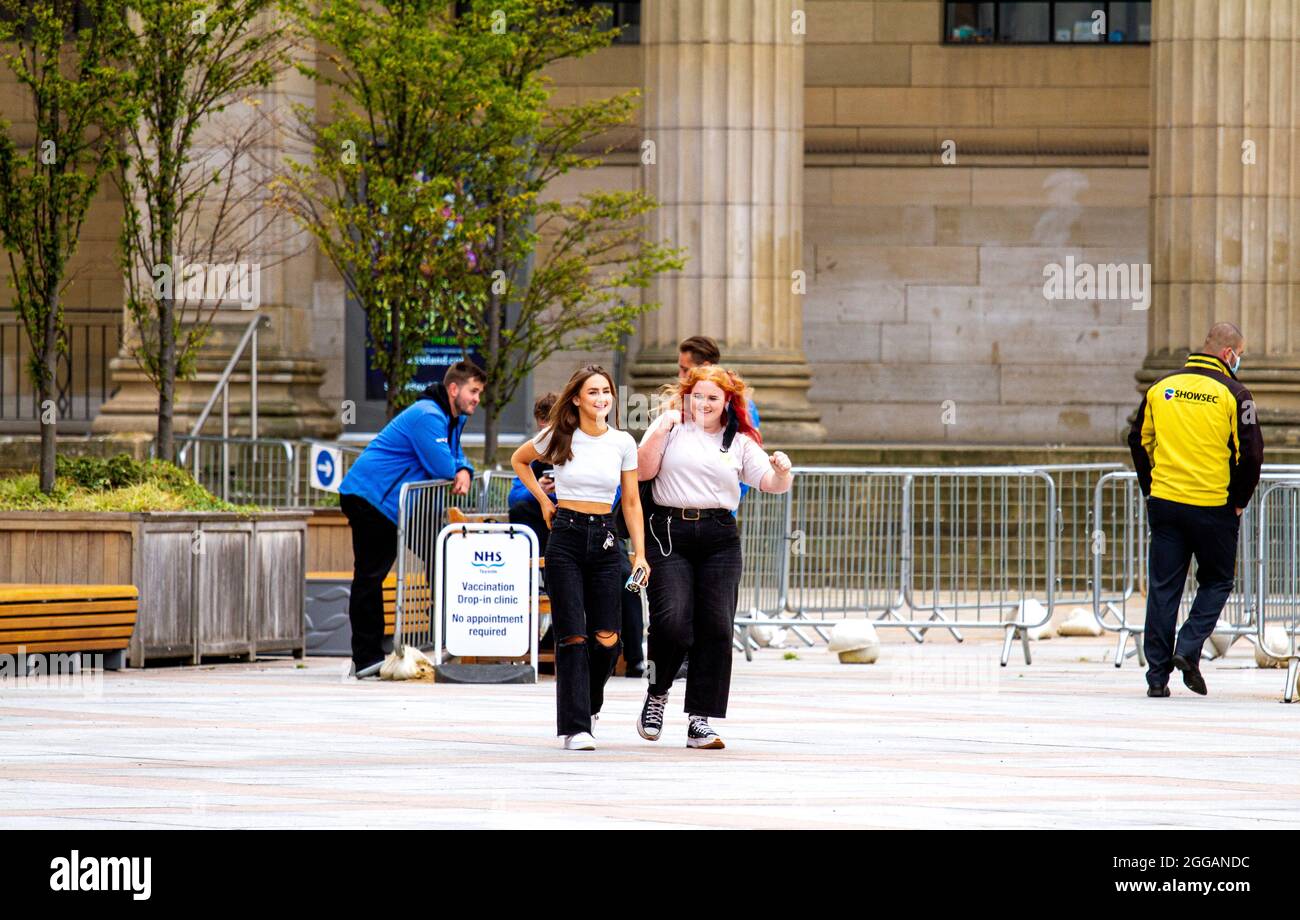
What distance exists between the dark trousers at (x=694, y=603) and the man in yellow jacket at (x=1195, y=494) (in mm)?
3661

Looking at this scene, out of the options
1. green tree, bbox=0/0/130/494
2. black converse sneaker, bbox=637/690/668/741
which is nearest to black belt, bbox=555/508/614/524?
black converse sneaker, bbox=637/690/668/741

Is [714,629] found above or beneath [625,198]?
beneath

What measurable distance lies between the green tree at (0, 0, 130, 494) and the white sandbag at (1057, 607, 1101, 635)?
26.1 feet

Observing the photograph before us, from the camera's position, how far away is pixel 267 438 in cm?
2303

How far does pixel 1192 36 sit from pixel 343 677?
12164 mm

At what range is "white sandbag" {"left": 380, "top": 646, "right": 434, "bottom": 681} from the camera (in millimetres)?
14094

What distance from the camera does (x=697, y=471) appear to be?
10531 mm

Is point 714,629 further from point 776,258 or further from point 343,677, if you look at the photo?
point 776,258

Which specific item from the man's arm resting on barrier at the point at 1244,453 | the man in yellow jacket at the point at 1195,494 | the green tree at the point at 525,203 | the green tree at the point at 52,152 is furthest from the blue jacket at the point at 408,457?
the green tree at the point at 525,203

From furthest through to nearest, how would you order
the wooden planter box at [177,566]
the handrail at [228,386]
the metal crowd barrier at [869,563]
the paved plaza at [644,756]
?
the handrail at [228,386] → the metal crowd barrier at [869,563] → the wooden planter box at [177,566] → the paved plaza at [644,756]

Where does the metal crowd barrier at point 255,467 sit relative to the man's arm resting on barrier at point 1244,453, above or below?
below

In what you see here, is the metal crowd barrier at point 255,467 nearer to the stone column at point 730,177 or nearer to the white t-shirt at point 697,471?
the stone column at point 730,177

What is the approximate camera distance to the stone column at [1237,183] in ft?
74.1
